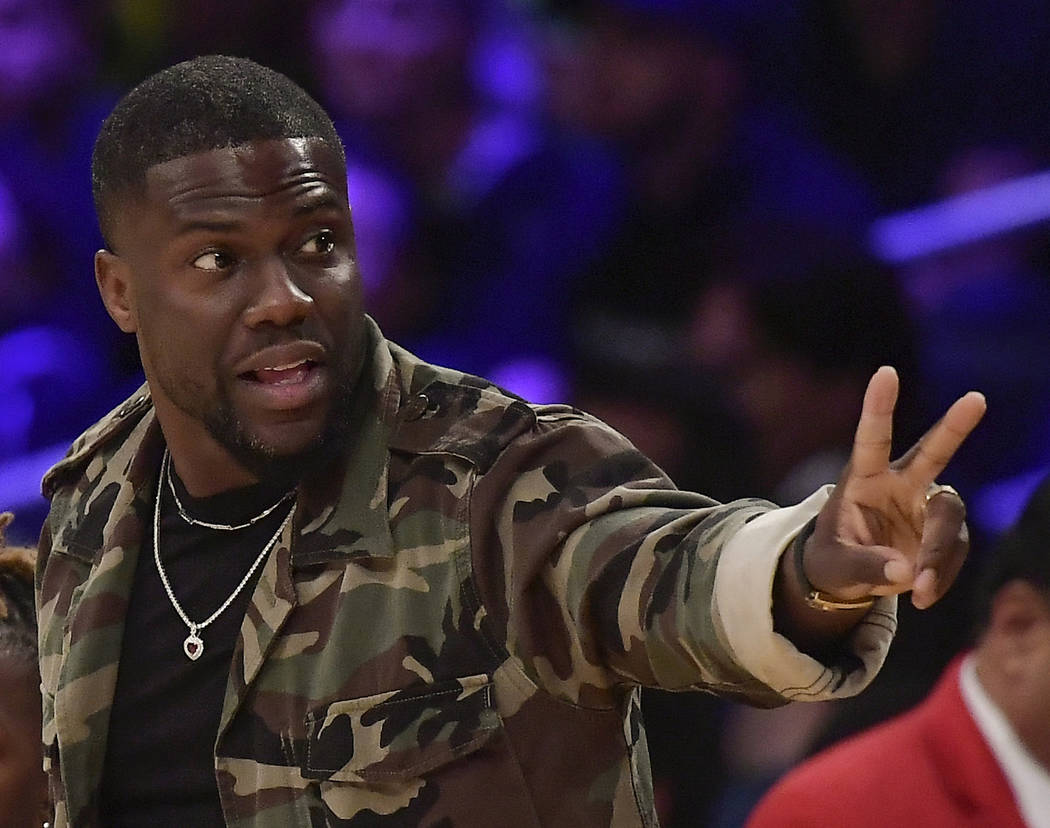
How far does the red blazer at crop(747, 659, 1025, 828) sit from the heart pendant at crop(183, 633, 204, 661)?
787 millimetres

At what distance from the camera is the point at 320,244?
1899 mm

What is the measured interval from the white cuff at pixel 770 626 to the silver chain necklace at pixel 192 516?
625mm

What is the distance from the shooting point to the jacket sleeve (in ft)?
4.98

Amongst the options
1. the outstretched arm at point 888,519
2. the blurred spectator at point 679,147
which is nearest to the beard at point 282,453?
the outstretched arm at point 888,519

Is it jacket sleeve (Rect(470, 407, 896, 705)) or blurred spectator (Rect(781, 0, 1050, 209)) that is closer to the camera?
jacket sleeve (Rect(470, 407, 896, 705))

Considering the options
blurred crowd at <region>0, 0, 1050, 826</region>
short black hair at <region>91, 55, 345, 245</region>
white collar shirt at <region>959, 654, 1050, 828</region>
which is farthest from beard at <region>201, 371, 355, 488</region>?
blurred crowd at <region>0, 0, 1050, 826</region>

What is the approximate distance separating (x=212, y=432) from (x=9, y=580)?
550 millimetres

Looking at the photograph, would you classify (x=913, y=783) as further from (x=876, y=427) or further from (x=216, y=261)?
(x=216, y=261)

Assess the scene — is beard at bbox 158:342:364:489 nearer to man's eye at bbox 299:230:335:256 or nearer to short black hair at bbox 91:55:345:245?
man's eye at bbox 299:230:335:256

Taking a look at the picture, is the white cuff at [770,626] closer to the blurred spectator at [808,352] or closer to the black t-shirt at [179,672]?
the black t-shirt at [179,672]

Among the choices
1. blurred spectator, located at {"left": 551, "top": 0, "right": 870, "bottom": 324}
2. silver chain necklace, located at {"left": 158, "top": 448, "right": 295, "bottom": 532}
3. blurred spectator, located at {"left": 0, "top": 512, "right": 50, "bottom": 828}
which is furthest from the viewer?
blurred spectator, located at {"left": 551, "top": 0, "right": 870, "bottom": 324}

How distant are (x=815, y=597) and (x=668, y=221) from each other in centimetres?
230

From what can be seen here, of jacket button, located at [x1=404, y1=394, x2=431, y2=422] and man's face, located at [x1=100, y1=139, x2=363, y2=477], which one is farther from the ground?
man's face, located at [x1=100, y1=139, x2=363, y2=477]

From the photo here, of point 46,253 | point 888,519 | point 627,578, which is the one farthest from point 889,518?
point 46,253
